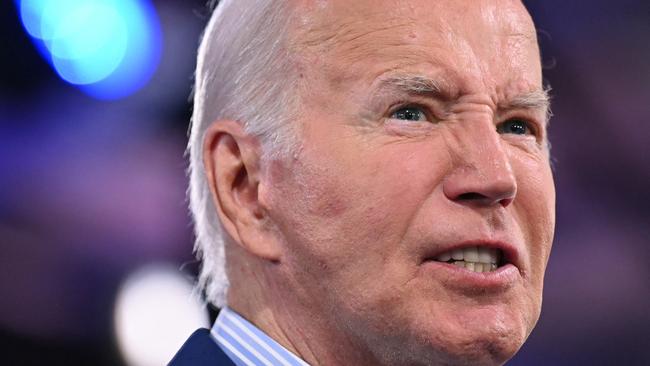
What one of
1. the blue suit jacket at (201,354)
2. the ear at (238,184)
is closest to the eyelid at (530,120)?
the ear at (238,184)

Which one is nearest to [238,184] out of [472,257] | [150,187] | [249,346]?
[249,346]

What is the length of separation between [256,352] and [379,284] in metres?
0.37

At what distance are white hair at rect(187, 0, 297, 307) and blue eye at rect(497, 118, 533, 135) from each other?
50cm

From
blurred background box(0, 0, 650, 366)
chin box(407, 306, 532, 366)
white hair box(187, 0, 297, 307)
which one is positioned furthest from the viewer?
blurred background box(0, 0, 650, 366)

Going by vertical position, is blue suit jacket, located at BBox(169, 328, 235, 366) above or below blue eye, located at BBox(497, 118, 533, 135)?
below

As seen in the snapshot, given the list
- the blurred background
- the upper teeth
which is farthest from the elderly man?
the blurred background

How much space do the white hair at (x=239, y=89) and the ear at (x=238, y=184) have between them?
0.04 m

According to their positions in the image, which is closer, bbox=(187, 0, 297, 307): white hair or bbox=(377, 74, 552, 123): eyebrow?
bbox=(377, 74, 552, 123): eyebrow

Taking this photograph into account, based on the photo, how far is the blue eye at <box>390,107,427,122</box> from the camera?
7.73 feet

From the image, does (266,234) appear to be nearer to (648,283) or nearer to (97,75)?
(97,75)

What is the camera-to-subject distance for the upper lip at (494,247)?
223 centimetres

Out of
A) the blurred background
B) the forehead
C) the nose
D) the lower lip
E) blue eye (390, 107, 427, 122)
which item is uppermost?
the forehead

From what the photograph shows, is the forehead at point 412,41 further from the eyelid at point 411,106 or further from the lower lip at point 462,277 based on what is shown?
the lower lip at point 462,277

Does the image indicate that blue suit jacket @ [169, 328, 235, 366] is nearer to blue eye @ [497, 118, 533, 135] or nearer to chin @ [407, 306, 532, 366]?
chin @ [407, 306, 532, 366]
